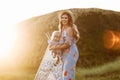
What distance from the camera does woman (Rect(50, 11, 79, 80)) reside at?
1203 cm

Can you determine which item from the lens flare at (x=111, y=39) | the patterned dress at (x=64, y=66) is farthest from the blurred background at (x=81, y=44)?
the patterned dress at (x=64, y=66)

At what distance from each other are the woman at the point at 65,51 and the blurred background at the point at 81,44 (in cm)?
1209

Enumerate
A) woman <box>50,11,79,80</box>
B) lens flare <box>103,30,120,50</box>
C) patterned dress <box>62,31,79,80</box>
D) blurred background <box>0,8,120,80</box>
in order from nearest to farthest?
woman <box>50,11,79,80</box> < patterned dress <box>62,31,79,80</box> < blurred background <box>0,8,120,80</box> < lens flare <box>103,30,120,50</box>

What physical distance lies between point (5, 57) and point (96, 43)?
7.44 meters

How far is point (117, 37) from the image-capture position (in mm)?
30109

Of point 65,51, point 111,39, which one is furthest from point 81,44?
point 65,51

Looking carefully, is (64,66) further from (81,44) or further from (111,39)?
(111,39)

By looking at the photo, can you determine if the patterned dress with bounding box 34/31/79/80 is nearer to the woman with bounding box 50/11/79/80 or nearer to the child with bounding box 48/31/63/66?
the woman with bounding box 50/11/79/80

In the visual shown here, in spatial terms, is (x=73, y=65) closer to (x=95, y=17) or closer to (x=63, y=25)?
(x=63, y=25)

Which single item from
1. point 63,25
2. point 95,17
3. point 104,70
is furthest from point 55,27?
point 63,25

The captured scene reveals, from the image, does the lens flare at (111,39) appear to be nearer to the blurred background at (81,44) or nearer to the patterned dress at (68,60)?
the blurred background at (81,44)

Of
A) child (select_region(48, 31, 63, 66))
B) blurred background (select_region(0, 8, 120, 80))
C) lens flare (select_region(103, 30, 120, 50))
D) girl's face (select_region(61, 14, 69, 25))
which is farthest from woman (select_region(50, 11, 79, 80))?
lens flare (select_region(103, 30, 120, 50))

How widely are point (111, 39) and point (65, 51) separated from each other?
710 inches

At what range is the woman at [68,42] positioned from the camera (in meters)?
12.0
